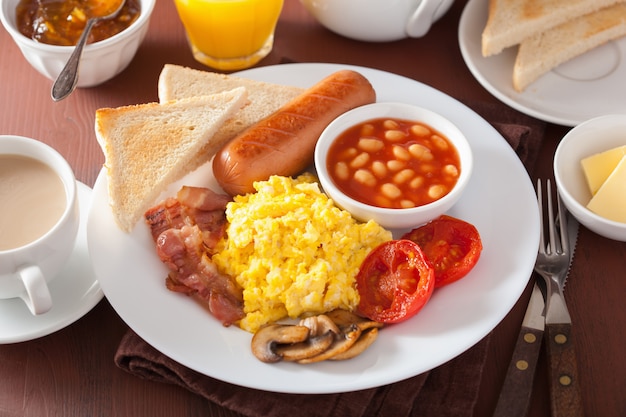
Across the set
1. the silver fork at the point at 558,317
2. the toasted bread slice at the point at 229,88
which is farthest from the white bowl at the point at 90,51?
the silver fork at the point at 558,317

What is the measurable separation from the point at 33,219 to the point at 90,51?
3.40 feet

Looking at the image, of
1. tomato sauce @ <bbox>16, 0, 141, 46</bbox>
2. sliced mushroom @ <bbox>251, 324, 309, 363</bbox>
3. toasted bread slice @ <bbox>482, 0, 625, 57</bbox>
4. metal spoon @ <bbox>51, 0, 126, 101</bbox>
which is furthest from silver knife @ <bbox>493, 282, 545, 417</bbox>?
tomato sauce @ <bbox>16, 0, 141, 46</bbox>

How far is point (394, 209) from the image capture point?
2.67m

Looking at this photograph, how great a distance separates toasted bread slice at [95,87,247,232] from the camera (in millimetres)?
2746

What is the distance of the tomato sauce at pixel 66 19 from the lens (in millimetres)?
3281

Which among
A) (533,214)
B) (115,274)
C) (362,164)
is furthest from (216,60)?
(533,214)

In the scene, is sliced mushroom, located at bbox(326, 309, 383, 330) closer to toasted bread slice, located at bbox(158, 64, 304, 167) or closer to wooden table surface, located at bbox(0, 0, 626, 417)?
wooden table surface, located at bbox(0, 0, 626, 417)

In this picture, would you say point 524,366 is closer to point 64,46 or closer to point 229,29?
point 229,29

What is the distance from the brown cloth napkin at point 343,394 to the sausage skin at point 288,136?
2.27ft

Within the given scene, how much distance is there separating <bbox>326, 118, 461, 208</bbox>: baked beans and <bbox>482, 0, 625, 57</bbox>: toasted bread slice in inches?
30.9

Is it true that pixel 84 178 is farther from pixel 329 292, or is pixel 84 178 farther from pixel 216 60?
pixel 329 292

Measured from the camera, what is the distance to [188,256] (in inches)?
102

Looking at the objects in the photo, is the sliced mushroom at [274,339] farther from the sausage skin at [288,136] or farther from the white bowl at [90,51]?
the white bowl at [90,51]

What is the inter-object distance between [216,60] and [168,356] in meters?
1.70
